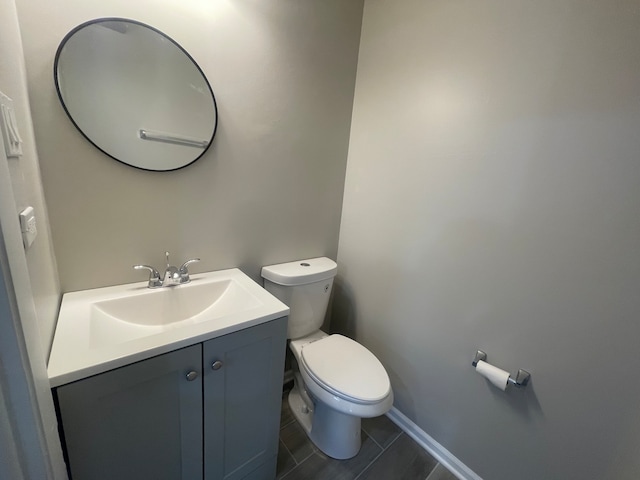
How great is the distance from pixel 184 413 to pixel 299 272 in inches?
29.7

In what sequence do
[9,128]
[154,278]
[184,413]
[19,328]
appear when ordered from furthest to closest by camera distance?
[154,278] → [184,413] → [9,128] → [19,328]

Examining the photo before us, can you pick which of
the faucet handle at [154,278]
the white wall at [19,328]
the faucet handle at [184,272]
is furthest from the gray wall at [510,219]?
the white wall at [19,328]

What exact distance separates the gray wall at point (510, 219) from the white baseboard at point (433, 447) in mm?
45

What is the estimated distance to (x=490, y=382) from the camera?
114 centimetres

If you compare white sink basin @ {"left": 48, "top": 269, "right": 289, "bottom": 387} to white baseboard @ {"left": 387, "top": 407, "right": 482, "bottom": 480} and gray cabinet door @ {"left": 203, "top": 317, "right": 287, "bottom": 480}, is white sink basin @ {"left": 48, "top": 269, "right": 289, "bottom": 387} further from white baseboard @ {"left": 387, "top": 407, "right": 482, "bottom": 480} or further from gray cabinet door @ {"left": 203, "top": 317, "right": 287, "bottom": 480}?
white baseboard @ {"left": 387, "top": 407, "right": 482, "bottom": 480}

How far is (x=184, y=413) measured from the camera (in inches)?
33.2

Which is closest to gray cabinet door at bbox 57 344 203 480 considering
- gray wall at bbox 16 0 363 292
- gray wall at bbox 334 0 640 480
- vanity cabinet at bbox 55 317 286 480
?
vanity cabinet at bbox 55 317 286 480

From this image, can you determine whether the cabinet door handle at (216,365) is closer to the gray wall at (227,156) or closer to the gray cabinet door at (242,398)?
the gray cabinet door at (242,398)

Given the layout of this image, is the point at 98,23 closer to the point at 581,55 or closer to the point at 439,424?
the point at 581,55

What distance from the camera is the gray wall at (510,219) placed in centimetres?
85

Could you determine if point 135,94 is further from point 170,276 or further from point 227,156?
point 170,276

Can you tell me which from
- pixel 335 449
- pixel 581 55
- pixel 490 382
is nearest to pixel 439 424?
pixel 490 382

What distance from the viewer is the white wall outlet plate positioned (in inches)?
20.0

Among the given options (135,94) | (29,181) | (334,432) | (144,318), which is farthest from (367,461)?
(135,94)
